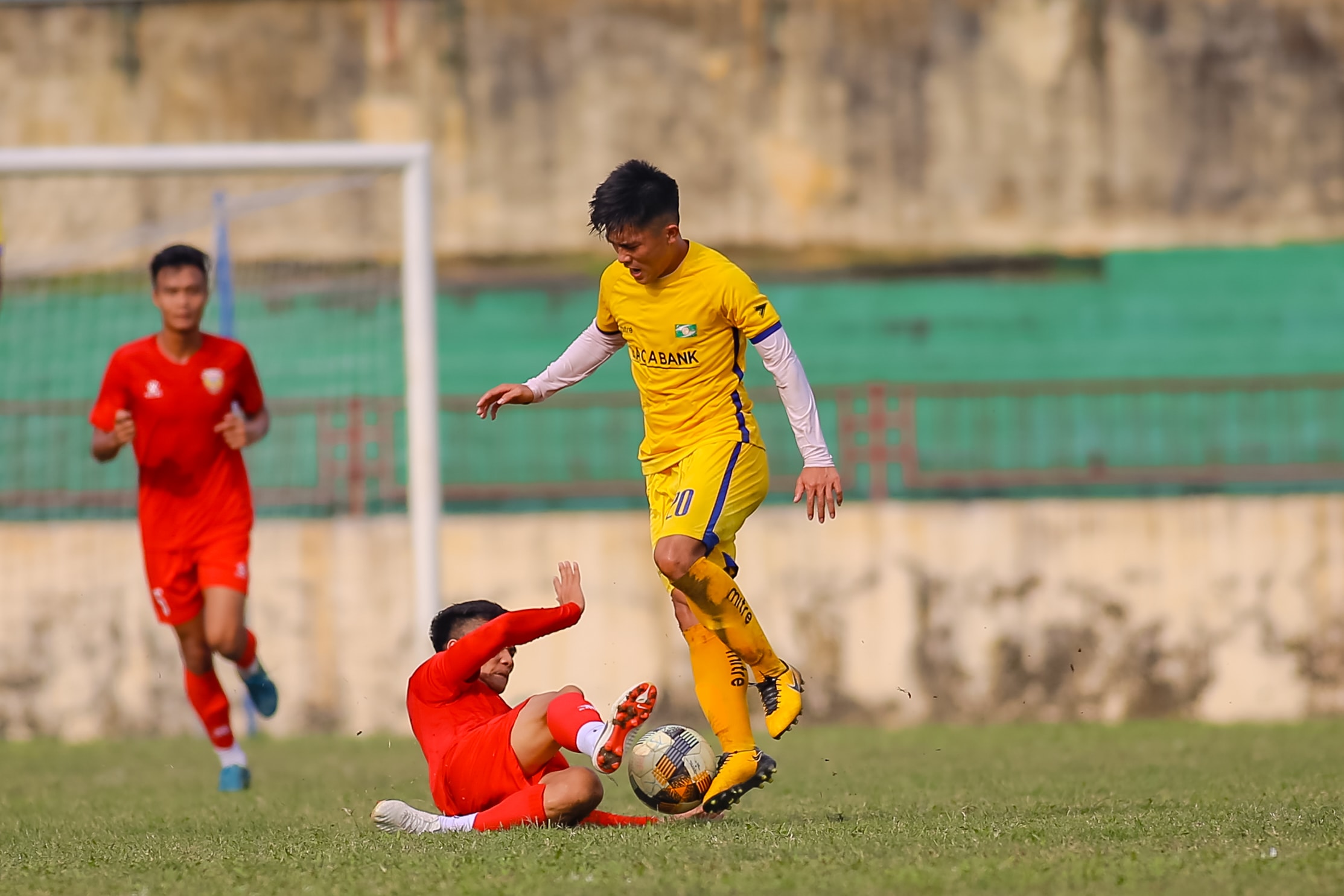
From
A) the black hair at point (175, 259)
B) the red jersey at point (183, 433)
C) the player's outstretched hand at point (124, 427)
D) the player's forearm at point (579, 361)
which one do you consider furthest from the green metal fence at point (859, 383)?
the player's forearm at point (579, 361)

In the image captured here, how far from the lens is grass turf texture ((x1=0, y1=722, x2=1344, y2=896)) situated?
4.91 metres

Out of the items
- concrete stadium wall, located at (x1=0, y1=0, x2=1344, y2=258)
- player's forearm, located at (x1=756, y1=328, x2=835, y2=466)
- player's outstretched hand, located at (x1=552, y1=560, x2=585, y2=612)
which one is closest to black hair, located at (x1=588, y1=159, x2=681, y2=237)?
player's forearm, located at (x1=756, y1=328, x2=835, y2=466)

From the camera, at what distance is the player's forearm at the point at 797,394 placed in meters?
6.64

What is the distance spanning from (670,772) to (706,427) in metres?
1.25

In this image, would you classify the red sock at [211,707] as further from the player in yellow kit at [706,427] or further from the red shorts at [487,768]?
the red shorts at [487,768]

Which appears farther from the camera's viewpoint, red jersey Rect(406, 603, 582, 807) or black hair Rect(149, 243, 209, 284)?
black hair Rect(149, 243, 209, 284)

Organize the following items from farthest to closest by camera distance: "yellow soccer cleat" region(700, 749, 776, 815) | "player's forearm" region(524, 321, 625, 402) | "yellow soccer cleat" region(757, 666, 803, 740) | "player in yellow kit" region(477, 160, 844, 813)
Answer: "player's forearm" region(524, 321, 625, 402) < "yellow soccer cleat" region(757, 666, 803, 740) < "player in yellow kit" region(477, 160, 844, 813) < "yellow soccer cleat" region(700, 749, 776, 815)

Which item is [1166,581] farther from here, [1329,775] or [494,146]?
[494,146]

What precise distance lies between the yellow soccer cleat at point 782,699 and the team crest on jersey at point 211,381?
3453mm

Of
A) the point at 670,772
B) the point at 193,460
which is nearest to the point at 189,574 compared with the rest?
the point at 193,460

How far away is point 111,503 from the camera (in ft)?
48.1

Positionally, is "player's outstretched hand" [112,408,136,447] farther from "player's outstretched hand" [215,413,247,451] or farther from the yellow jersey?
the yellow jersey

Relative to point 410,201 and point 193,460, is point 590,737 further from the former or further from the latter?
point 410,201

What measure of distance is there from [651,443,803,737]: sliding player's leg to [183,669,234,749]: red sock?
11.2 ft
